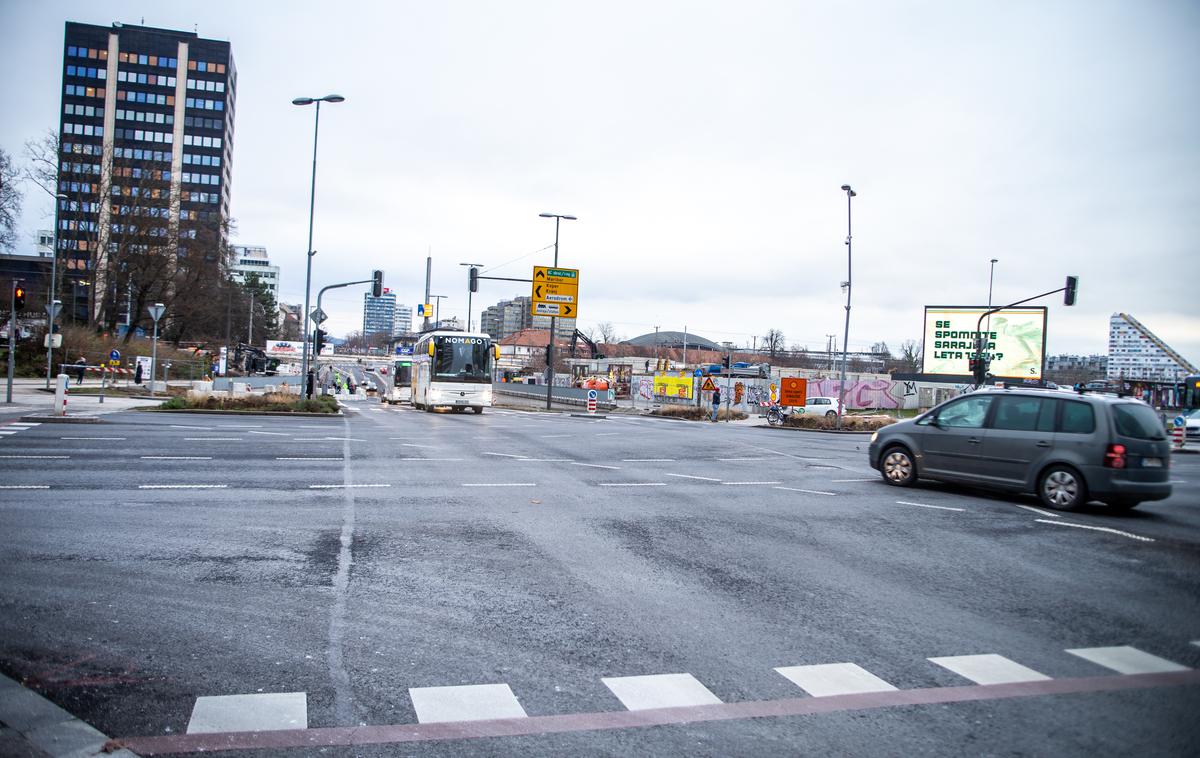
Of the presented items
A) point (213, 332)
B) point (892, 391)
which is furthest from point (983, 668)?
point (213, 332)

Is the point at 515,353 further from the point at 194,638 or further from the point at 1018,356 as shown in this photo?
the point at 194,638

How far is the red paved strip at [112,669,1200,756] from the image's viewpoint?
3.58 m

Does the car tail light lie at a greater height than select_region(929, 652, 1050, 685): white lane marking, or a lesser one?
greater

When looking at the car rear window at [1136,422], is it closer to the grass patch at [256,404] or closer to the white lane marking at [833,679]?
the white lane marking at [833,679]

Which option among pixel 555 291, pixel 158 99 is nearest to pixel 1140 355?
pixel 555 291

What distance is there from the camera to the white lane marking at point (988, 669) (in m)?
4.61

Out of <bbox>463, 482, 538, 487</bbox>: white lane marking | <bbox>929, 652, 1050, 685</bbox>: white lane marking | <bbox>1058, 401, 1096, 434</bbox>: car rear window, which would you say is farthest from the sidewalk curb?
<bbox>1058, 401, 1096, 434</bbox>: car rear window

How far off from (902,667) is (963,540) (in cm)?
453

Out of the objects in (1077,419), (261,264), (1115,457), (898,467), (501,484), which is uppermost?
(261,264)

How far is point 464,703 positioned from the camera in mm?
4055

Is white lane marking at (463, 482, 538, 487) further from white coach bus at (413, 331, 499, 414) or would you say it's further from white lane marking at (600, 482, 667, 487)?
white coach bus at (413, 331, 499, 414)

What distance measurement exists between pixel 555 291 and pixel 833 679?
36040 millimetres

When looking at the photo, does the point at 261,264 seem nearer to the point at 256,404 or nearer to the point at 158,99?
the point at 158,99

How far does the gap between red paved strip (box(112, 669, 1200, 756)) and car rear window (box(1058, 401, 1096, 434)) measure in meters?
6.92
